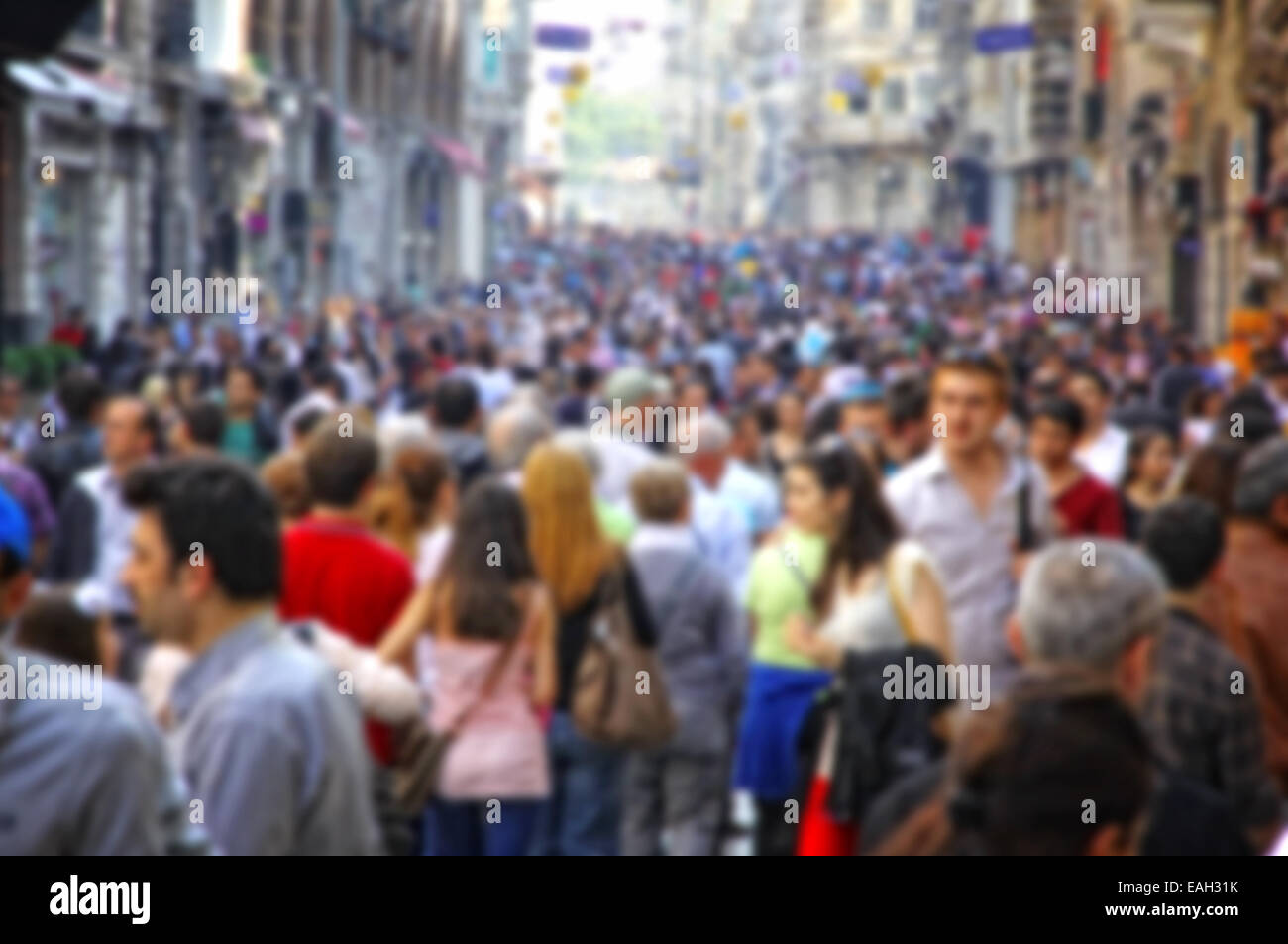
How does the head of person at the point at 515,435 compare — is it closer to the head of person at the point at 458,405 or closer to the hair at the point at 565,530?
the head of person at the point at 458,405

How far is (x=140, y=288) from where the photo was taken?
3206 centimetres

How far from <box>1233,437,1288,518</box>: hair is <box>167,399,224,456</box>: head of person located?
4872mm

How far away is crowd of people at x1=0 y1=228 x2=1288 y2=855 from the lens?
365 centimetres

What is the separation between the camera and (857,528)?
7.00m

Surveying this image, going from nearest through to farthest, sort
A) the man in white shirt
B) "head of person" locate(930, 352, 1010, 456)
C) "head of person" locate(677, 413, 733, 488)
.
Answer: "head of person" locate(930, 352, 1010, 456) < "head of person" locate(677, 413, 733, 488) < the man in white shirt

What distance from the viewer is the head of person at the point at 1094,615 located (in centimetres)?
440

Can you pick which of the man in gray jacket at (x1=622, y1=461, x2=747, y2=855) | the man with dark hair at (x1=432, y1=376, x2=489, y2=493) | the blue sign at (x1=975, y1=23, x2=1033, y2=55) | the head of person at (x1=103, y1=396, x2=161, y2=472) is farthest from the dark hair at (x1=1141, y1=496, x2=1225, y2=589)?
the blue sign at (x1=975, y1=23, x2=1033, y2=55)

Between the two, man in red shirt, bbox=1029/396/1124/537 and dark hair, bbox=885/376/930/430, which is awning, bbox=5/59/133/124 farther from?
man in red shirt, bbox=1029/396/1124/537

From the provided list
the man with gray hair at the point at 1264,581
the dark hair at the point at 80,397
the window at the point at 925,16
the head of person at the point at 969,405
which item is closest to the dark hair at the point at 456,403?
the dark hair at the point at 80,397

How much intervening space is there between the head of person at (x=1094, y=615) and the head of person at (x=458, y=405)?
6986mm

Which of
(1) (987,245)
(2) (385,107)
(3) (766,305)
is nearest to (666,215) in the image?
(1) (987,245)

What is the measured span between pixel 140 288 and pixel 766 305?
36.6ft

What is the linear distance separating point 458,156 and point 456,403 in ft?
150

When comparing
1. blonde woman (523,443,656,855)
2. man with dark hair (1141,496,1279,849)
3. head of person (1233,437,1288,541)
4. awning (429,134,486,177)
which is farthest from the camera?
awning (429,134,486,177)
